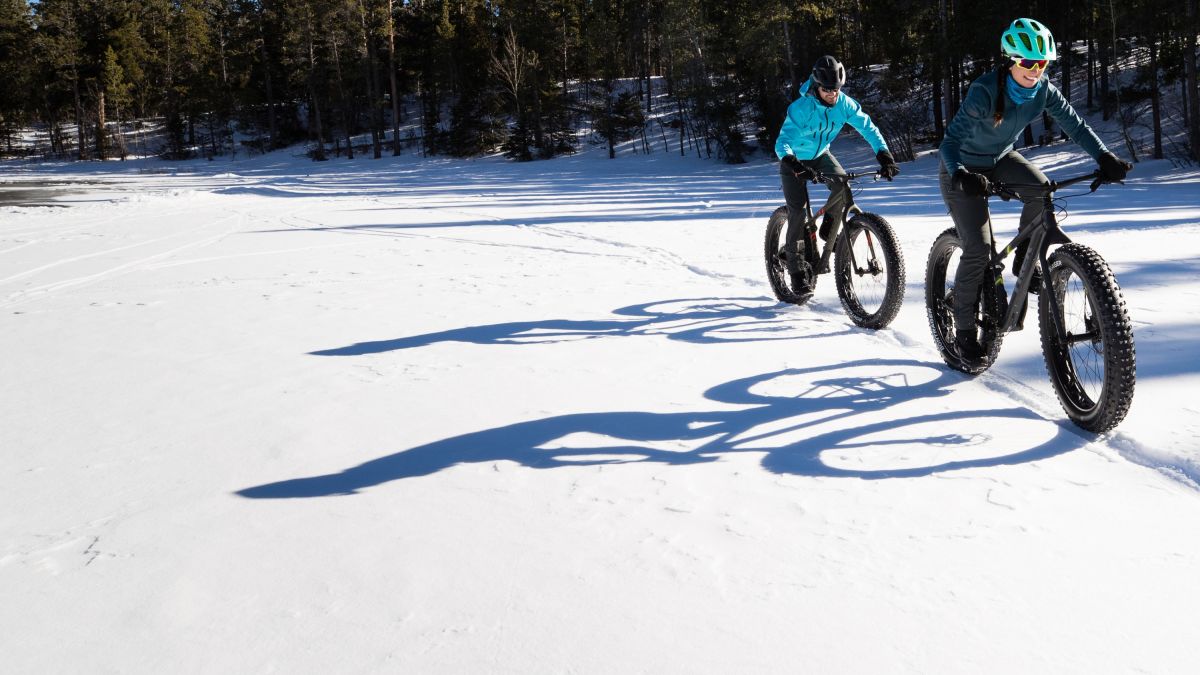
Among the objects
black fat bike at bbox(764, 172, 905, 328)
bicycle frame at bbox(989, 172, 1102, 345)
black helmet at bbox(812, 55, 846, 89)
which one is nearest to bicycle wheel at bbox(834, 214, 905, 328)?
black fat bike at bbox(764, 172, 905, 328)

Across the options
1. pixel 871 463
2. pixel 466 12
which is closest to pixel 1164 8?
Answer: pixel 871 463

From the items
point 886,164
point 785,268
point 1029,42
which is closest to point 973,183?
point 1029,42

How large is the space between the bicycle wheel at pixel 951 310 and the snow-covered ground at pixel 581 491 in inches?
5.7

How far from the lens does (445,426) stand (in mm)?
4688

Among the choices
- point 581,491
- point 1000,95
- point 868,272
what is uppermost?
point 1000,95

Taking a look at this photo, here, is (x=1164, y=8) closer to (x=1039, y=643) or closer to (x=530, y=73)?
(x=1039, y=643)

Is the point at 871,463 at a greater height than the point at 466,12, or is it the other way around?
the point at 466,12

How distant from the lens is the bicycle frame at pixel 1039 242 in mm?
4238

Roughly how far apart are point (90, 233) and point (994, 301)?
16.1m

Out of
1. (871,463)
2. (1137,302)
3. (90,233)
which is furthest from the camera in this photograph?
(90,233)

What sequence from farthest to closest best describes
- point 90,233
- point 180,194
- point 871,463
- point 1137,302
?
1. point 180,194
2. point 90,233
3. point 1137,302
4. point 871,463

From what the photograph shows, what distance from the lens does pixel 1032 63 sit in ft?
14.1

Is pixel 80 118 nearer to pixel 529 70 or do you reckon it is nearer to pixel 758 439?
pixel 529 70

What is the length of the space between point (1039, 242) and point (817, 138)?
115 inches
